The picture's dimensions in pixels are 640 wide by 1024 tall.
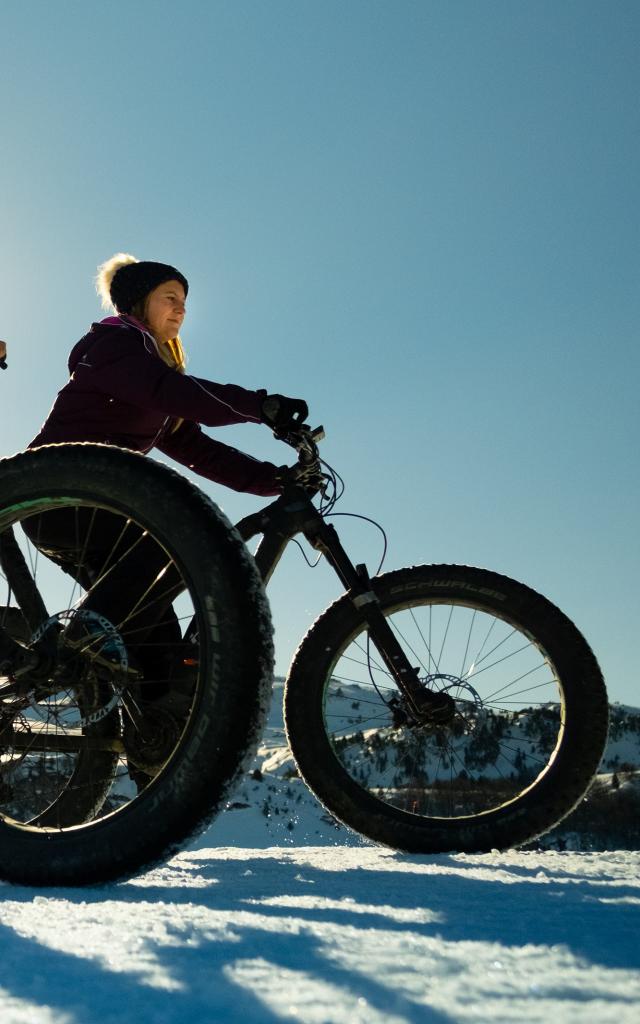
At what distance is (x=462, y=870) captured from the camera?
7.95ft

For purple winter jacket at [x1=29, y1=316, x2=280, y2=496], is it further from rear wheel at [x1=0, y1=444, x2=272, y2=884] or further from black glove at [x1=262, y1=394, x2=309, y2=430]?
rear wheel at [x1=0, y1=444, x2=272, y2=884]

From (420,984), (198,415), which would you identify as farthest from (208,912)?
(198,415)

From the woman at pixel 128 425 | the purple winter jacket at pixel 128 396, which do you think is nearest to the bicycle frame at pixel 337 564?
the woman at pixel 128 425

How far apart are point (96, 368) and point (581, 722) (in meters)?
2.61

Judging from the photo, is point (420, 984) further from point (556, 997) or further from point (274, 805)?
point (274, 805)

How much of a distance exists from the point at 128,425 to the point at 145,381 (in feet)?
1.50

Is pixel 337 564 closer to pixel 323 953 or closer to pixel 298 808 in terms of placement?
pixel 323 953

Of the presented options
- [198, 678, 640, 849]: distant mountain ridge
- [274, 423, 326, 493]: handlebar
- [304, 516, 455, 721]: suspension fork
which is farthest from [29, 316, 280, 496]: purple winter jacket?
[198, 678, 640, 849]: distant mountain ridge

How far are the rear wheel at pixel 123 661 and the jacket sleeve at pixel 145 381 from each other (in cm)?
54

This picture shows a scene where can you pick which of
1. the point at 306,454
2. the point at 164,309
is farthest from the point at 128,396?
the point at 164,309

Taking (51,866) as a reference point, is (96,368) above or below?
above

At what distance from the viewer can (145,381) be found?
9.48ft

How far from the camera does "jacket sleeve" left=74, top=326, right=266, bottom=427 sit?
2.88 m

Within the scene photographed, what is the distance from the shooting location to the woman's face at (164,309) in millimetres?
3920
